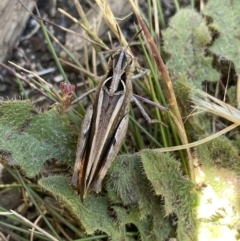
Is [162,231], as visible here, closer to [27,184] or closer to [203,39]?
[27,184]

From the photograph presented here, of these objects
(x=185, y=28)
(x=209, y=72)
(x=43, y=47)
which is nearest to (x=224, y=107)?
(x=209, y=72)

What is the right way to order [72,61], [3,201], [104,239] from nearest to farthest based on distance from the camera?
[104,239] → [3,201] → [72,61]

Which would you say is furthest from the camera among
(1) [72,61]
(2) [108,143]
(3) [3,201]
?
(1) [72,61]

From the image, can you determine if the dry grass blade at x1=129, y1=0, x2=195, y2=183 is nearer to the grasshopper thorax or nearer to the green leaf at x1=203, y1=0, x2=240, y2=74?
the grasshopper thorax

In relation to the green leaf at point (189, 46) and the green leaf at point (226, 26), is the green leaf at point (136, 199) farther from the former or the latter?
the green leaf at point (226, 26)

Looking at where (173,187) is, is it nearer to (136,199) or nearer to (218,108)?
(136,199)

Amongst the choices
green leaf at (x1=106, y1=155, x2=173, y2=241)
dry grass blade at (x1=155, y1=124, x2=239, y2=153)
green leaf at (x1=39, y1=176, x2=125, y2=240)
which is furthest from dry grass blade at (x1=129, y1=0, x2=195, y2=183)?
green leaf at (x1=39, y1=176, x2=125, y2=240)

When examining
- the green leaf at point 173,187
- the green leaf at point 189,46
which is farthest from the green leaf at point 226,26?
the green leaf at point 173,187
